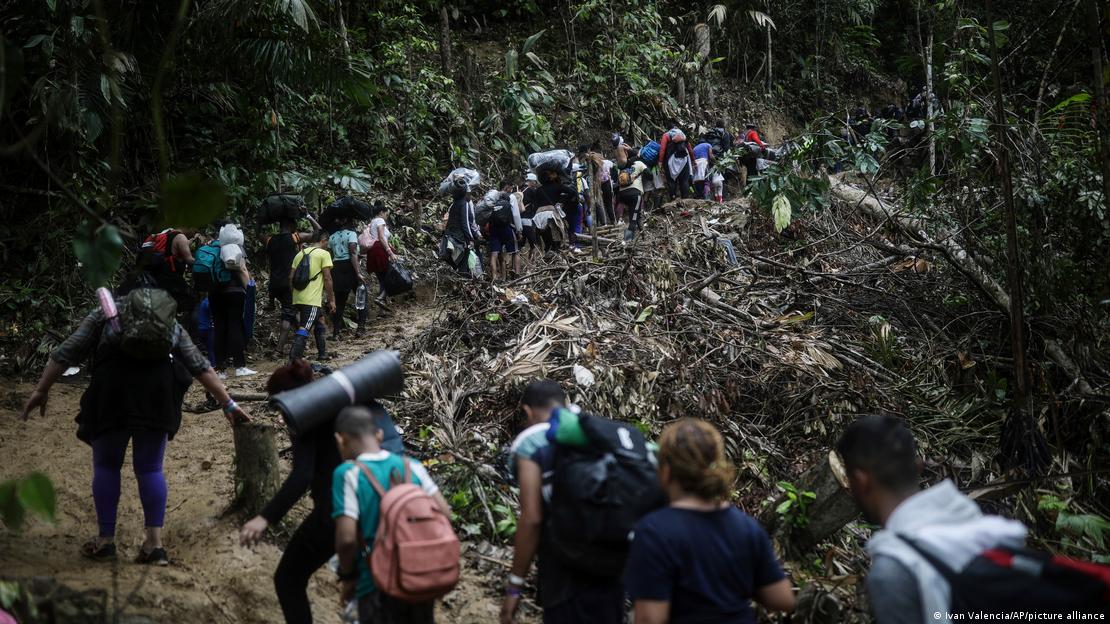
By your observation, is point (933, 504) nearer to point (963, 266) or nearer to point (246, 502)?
point (246, 502)

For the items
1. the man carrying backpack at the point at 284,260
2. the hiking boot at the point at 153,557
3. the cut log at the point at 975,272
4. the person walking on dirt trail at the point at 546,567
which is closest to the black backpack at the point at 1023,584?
the person walking on dirt trail at the point at 546,567

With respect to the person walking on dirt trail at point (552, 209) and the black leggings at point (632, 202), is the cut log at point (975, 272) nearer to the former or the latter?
the black leggings at point (632, 202)

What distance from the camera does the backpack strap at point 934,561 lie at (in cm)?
233

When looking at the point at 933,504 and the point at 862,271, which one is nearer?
the point at 933,504

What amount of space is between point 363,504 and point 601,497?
0.96 meters

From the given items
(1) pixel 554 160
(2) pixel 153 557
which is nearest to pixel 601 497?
(2) pixel 153 557

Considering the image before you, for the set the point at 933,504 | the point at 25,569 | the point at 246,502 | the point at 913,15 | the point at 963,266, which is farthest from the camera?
the point at 913,15

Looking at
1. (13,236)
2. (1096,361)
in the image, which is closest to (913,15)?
(1096,361)

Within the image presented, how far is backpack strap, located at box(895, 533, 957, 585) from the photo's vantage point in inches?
91.6

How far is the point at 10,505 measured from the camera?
227cm

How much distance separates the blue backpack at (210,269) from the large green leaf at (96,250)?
6377 millimetres

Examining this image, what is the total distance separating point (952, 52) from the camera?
834 cm

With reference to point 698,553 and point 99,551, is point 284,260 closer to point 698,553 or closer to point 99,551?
point 99,551

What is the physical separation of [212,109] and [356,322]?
399 cm
